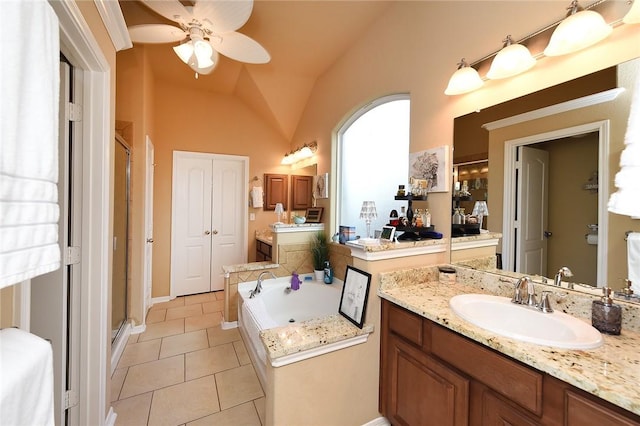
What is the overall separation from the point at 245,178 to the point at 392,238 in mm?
3082

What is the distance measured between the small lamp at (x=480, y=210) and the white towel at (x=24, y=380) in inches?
80.1

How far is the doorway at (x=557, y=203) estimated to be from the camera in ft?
3.90

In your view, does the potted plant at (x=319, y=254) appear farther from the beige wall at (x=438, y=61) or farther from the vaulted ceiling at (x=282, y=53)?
the vaulted ceiling at (x=282, y=53)

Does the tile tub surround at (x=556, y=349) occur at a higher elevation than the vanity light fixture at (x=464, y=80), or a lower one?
lower

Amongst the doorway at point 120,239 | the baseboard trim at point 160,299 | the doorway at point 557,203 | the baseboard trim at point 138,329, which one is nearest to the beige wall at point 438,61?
the doorway at point 557,203

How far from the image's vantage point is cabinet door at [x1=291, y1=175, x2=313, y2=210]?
3763 millimetres

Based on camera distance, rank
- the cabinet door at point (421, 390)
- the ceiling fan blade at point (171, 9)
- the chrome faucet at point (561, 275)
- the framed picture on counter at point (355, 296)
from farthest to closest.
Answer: the ceiling fan blade at point (171, 9)
the framed picture on counter at point (355, 296)
the chrome faucet at point (561, 275)
the cabinet door at point (421, 390)

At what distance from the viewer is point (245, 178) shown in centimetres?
418

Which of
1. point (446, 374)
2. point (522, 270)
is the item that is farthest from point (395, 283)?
point (522, 270)

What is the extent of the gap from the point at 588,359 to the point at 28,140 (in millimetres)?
1691

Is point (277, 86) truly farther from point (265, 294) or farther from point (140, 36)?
point (265, 294)

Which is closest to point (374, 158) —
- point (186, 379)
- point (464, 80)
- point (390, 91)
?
point (390, 91)

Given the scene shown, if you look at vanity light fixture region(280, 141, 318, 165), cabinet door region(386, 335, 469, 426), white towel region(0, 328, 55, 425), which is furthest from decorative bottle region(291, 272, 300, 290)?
white towel region(0, 328, 55, 425)

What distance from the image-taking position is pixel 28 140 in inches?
21.8
